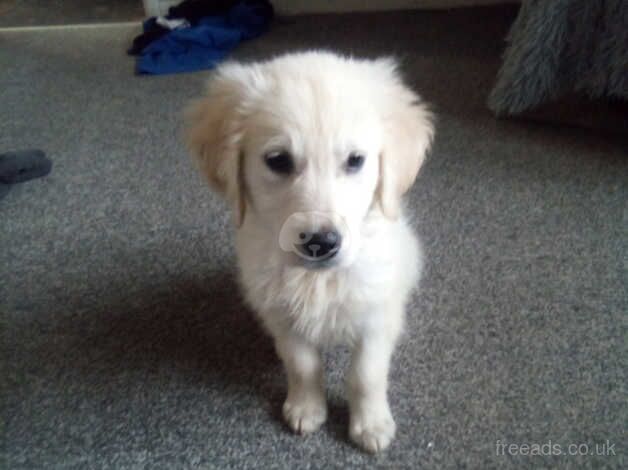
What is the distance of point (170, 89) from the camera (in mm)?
2748

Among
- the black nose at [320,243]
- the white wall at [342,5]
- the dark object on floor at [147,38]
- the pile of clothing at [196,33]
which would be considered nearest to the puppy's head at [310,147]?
the black nose at [320,243]

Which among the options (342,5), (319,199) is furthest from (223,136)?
(342,5)

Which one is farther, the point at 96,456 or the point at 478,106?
the point at 478,106

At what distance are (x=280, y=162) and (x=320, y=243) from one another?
18 cm

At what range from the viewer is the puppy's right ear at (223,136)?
1.04 metres

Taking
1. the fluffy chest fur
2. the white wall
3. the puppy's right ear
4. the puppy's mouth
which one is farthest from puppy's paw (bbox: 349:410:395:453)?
the white wall

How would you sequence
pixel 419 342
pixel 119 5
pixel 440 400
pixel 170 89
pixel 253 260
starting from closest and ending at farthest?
1. pixel 253 260
2. pixel 440 400
3. pixel 419 342
4. pixel 170 89
5. pixel 119 5

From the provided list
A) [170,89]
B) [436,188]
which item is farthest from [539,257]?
[170,89]

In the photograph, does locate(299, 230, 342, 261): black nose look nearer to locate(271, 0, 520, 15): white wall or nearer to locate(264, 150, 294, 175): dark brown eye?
locate(264, 150, 294, 175): dark brown eye

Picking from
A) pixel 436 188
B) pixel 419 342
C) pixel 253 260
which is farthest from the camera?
pixel 436 188

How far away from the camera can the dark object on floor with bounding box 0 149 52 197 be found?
2068 millimetres

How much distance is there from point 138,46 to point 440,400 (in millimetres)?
2667

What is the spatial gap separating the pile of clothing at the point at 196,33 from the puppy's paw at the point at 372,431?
2.22m

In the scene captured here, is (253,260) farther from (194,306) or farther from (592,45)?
(592,45)
